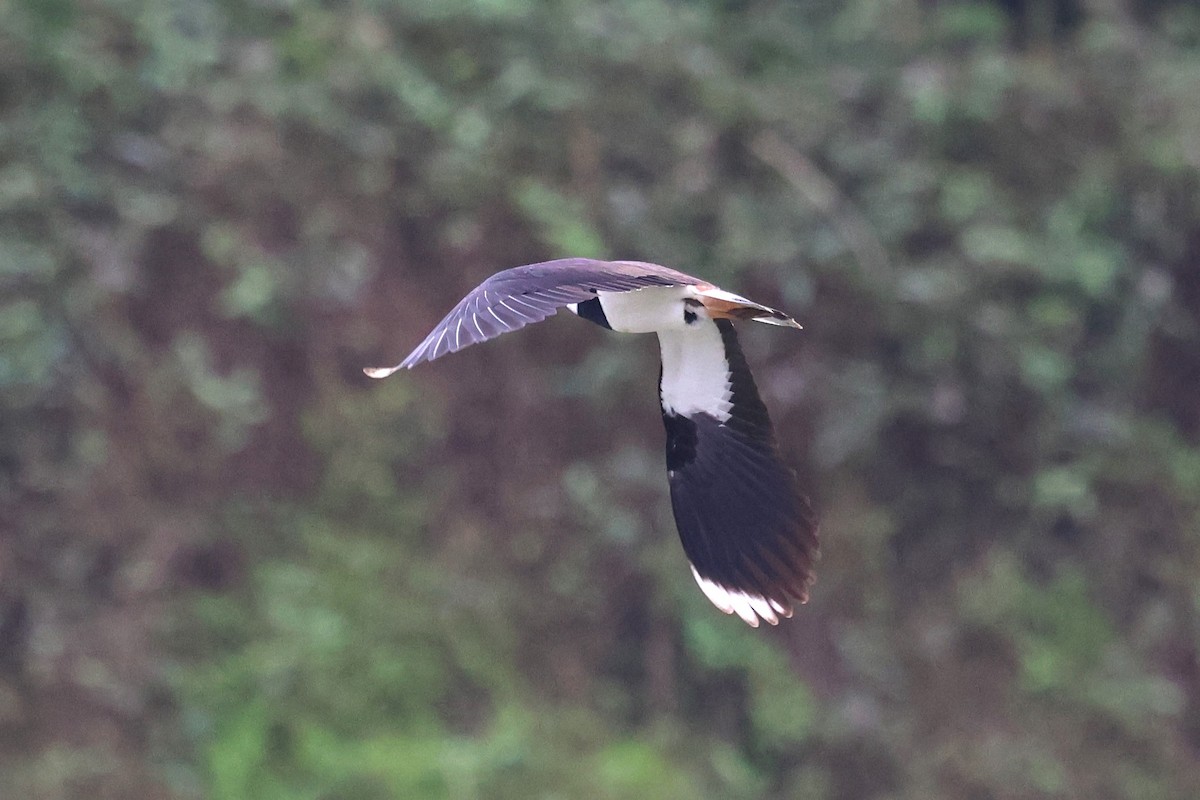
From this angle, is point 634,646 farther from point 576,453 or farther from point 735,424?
point 735,424

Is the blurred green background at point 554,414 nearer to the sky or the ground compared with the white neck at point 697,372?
nearer to the sky

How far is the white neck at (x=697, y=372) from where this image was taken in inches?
197

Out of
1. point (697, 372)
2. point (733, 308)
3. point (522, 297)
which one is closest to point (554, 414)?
point (697, 372)

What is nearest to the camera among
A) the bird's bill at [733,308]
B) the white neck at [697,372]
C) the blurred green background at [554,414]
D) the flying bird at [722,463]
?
the bird's bill at [733,308]

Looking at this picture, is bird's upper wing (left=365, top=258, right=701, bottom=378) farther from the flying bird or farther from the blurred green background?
the blurred green background

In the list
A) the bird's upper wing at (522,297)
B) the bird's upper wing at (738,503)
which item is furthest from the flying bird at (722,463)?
the bird's upper wing at (522,297)

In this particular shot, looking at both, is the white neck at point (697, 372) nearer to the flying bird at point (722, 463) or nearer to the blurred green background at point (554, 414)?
the flying bird at point (722, 463)

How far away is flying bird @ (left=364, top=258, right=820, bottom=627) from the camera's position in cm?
484

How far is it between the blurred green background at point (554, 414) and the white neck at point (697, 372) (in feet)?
7.67

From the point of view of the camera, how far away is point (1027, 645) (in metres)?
7.70

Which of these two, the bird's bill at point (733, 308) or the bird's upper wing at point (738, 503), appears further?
the bird's upper wing at point (738, 503)

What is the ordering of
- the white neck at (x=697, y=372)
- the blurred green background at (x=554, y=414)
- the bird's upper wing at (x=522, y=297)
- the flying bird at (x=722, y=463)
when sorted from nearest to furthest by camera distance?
1. the bird's upper wing at (x=522, y=297)
2. the flying bird at (x=722, y=463)
3. the white neck at (x=697, y=372)
4. the blurred green background at (x=554, y=414)

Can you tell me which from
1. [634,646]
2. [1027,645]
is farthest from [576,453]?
[1027,645]

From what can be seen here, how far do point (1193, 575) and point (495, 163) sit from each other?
353cm
